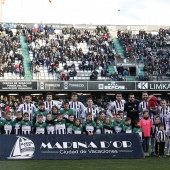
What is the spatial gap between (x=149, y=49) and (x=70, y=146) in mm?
33034

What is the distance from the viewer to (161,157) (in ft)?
47.0

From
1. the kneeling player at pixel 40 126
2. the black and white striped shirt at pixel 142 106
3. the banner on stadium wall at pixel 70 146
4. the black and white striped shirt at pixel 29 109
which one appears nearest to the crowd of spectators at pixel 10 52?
the black and white striped shirt at pixel 29 109

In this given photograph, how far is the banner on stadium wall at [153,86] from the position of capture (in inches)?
1596

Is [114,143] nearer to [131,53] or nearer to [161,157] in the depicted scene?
[161,157]

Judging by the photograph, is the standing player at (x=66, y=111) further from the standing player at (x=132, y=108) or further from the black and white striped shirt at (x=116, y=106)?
the standing player at (x=132, y=108)

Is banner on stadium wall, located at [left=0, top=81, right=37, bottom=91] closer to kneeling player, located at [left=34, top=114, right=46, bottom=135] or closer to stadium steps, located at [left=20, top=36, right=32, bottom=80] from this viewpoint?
stadium steps, located at [left=20, top=36, right=32, bottom=80]

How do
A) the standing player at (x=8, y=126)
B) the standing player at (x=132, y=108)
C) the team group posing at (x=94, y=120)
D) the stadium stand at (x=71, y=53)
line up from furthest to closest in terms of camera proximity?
the stadium stand at (x=71, y=53)
the standing player at (x=132, y=108)
the standing player at (x=8, y=126)
the team group posing at (x=94, y=120)

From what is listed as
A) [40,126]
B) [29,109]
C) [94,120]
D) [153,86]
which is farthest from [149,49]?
[40,126]

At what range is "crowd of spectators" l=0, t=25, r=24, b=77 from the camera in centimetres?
3996

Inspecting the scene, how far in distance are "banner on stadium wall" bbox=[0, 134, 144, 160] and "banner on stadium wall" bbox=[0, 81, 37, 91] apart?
2622 centimetres

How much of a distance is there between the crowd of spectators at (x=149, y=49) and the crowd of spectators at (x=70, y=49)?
156 cm

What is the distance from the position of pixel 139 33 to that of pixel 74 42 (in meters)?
7.01

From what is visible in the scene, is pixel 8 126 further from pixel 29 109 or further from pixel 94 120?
pixel 94 120

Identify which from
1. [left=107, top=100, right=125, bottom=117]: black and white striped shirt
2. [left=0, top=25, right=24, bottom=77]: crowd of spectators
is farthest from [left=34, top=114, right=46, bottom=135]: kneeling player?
[left=0, top=25, right=24, bottom=77]: crowd of spectators
